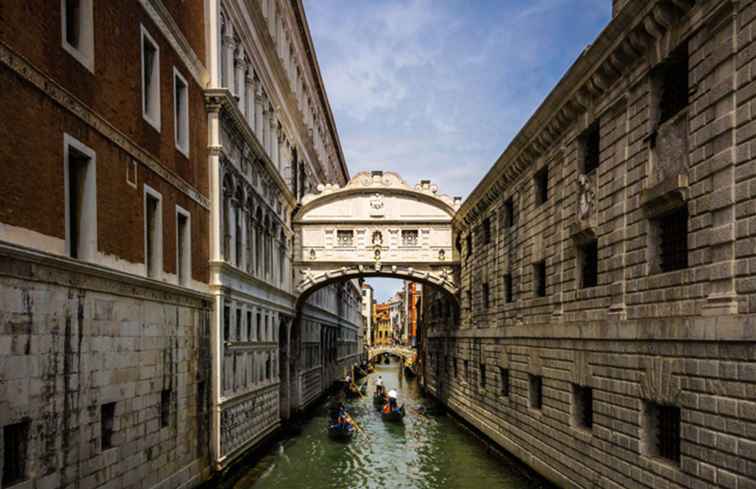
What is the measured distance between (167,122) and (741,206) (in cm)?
981

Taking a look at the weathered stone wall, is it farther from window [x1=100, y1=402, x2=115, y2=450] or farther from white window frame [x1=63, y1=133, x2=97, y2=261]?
white window frame [x1=63, y1=133, x2=97, y2=261]

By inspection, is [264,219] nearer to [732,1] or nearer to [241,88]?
[241,88]

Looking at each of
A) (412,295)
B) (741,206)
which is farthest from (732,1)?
(412,295)

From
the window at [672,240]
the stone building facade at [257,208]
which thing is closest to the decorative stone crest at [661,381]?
the window at [672,240]

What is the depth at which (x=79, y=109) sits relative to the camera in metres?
9.45

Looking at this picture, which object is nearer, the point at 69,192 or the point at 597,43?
the point at 69,192

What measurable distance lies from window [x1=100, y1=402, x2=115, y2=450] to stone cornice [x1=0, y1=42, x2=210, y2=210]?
3948 mm

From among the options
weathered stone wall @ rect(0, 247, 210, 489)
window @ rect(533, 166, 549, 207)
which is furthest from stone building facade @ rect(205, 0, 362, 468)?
window @ rect(533, 166, 549, 207)

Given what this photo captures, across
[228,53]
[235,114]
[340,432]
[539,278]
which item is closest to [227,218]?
[235,114]

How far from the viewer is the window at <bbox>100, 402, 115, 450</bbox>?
406 inches

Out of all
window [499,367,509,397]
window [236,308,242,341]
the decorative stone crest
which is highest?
window [236,308,242,341]

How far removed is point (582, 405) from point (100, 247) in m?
9.62

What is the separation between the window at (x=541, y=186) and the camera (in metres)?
17.6

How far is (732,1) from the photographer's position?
8.62m
